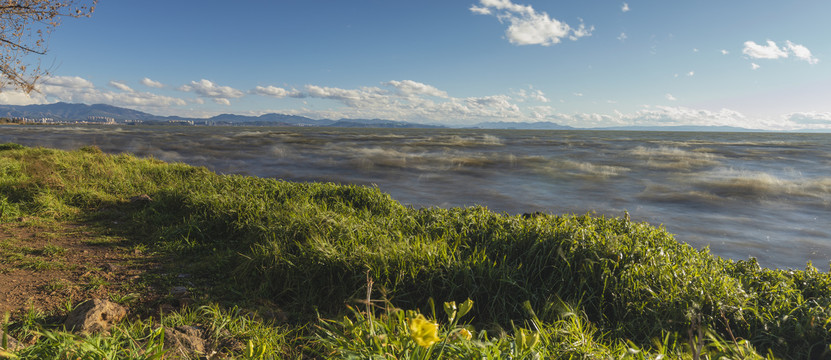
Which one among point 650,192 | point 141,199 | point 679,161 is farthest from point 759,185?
point 141,199

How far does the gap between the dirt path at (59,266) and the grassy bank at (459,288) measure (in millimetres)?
371

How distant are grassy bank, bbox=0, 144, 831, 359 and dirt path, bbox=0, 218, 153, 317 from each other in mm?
371

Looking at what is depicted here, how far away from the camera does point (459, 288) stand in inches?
157

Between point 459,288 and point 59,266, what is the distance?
4.40 meters

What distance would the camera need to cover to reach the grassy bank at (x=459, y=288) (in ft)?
8.80

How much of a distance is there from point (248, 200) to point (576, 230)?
5037 millimetres

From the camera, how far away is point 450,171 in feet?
65.0

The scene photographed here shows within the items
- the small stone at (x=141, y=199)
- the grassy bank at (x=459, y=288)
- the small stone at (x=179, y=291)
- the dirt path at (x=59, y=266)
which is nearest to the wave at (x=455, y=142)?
the small stone at (x=141, y=199)

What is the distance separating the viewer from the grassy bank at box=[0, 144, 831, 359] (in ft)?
8.80

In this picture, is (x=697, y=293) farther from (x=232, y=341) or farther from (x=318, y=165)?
(x=318, y=165)

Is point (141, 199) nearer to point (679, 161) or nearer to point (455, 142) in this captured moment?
point (679, 161)

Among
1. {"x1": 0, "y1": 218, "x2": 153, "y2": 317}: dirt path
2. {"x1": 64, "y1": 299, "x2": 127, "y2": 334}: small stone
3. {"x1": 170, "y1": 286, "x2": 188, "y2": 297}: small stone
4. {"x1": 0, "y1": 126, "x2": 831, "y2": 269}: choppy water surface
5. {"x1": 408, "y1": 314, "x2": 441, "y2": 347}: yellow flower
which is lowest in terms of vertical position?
{"x1": 0, "y1": 126, "x2": 831, "y2": 269}: choppy water surface

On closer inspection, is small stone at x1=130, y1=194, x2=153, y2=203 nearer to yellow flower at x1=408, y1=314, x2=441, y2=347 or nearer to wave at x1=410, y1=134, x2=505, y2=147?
yellow flower at x1=408, y1=314, x2=441, y2=347

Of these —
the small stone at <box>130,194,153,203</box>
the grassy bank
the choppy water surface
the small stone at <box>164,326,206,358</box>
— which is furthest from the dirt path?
the choppy water surface
